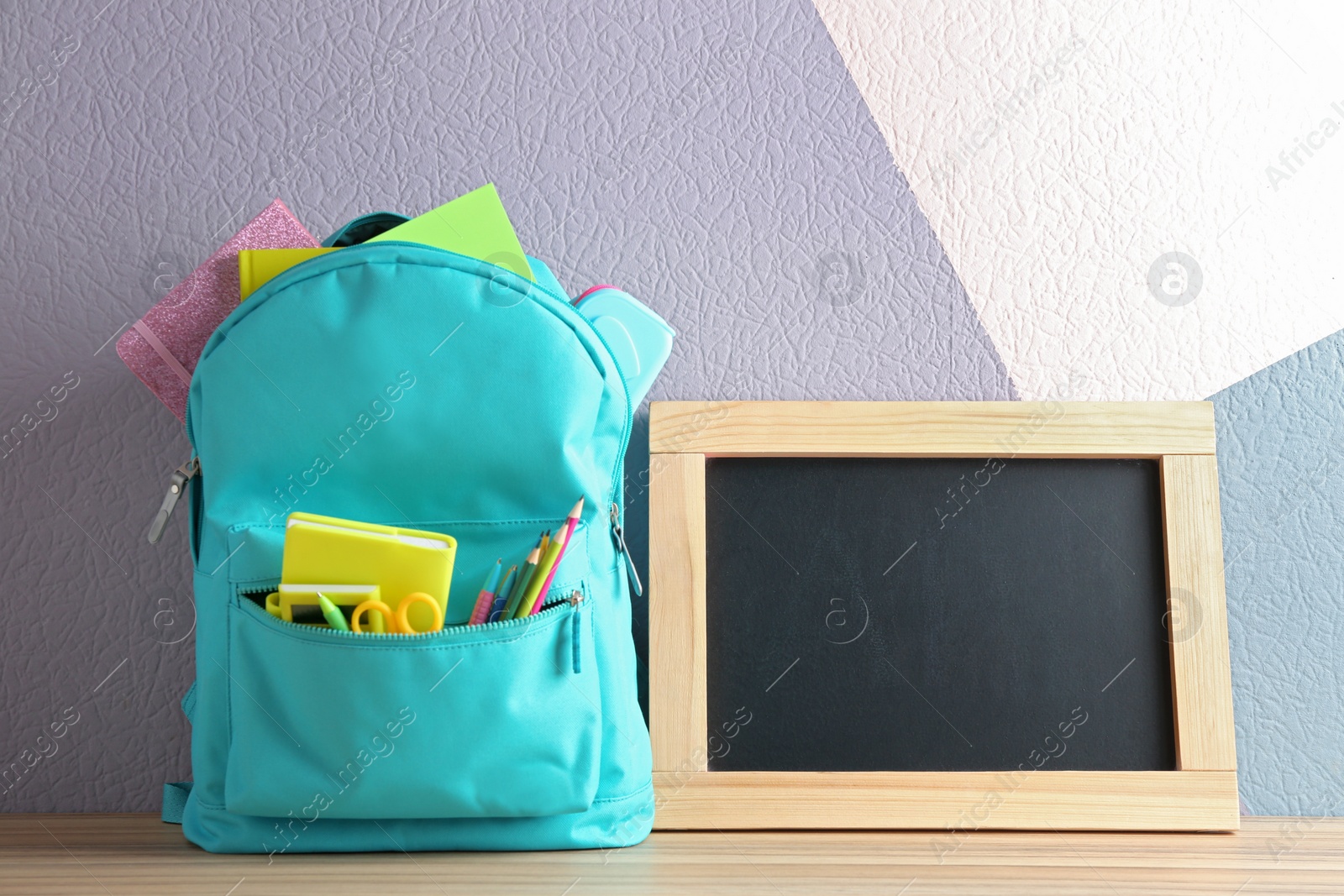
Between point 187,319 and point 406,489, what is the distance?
0.21 meters

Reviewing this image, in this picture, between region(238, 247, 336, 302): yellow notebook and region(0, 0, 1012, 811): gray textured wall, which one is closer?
region(238, 247, 336, 302): yellow notebook

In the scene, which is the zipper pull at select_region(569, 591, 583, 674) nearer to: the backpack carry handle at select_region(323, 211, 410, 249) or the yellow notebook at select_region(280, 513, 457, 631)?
the yellow notebook at select_region(280, 513, 457, 631)

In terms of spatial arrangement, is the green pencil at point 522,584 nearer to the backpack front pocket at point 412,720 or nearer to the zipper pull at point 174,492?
the backpack front pocket at point 412,720

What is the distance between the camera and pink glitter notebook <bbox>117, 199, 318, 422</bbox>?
0.68m

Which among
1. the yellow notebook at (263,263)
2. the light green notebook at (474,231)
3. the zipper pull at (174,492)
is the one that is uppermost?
the light green notebook at (474,231)

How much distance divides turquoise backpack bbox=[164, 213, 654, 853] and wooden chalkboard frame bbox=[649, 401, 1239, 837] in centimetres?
8

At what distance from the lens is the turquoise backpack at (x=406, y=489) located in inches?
22.7

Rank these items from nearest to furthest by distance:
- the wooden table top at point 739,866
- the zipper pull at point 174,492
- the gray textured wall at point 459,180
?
the wooden table top at point 739,866, the zipper pull at point 174,492, the gray textured wall at point 459,180

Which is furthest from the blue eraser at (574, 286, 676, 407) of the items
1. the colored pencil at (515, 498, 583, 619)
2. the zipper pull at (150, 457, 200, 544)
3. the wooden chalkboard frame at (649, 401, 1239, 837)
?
A: the zipper pull at (150, 457, 200, 544)

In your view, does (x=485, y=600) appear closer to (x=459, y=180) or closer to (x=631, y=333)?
(x=631, y=333)

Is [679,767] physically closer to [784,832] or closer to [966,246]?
[784,832]

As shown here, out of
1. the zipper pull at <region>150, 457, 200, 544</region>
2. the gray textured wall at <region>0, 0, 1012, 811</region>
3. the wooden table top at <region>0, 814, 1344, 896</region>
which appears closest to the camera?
the wooden table top at <region>0, 814, 1344, 896</region>

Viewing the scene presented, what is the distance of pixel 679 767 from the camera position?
699mm

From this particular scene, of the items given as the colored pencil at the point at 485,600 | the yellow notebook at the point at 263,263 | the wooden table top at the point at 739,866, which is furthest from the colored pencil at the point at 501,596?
the yellow notebook at the point at 263,263
